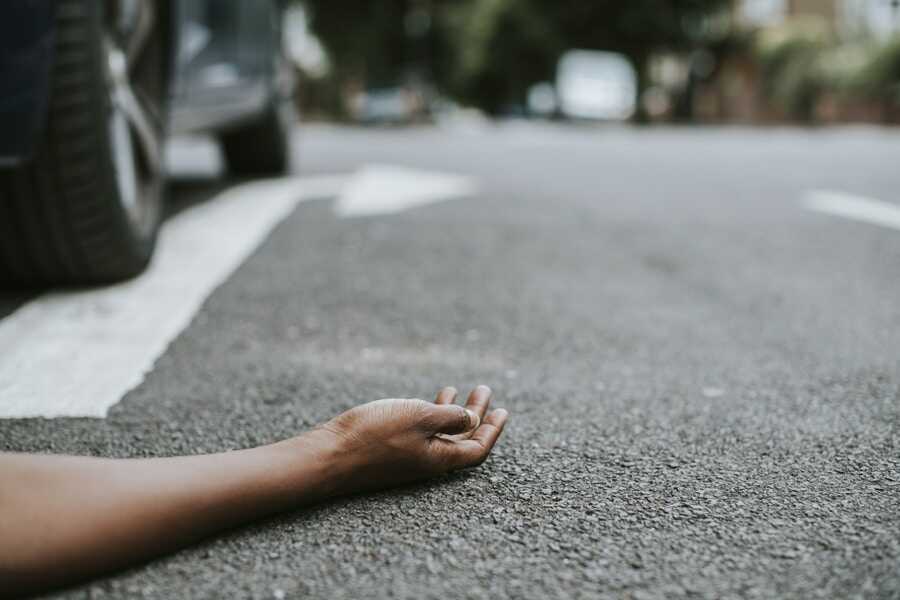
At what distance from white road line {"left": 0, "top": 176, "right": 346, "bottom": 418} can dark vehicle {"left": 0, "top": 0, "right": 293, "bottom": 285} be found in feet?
0.44

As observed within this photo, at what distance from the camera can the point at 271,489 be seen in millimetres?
1365

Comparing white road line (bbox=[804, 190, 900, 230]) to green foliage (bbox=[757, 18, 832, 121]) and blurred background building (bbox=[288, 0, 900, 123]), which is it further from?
green foliage (bbox=[757, 18, 832, 121])

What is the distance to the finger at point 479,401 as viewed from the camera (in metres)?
1.71

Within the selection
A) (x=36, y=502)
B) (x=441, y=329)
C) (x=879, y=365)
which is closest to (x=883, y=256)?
(x=879, y=365)

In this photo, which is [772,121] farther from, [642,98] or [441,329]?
[441,329]

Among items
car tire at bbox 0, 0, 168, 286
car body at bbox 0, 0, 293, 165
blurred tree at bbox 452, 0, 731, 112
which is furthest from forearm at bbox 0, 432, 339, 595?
blurred tree at bbox 452, 0, 731, 112

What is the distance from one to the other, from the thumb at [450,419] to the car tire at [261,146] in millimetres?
4365

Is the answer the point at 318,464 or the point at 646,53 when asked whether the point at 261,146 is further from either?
the point at 646,53

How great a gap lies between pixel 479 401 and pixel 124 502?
704mm

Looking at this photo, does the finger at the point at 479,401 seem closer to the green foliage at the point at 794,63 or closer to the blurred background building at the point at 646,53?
the blurred background building at the point at 646,53

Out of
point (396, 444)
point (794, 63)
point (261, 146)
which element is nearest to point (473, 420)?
point (396, 444)

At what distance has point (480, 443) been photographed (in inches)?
62.6

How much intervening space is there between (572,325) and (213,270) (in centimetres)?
130

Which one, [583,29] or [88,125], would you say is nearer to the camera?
[88,125]
